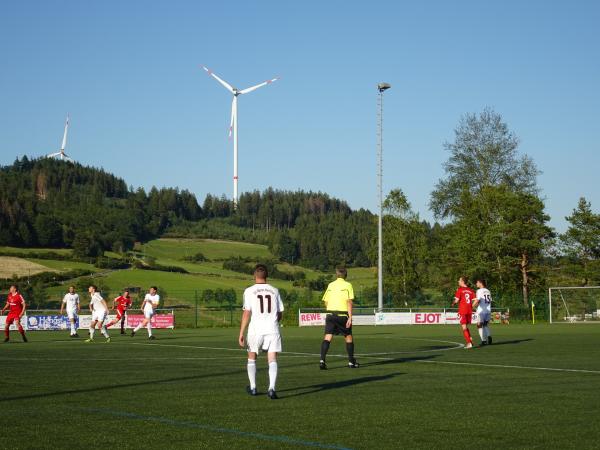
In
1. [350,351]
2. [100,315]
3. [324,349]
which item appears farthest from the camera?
[100,315]

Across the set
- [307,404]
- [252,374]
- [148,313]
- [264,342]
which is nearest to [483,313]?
[148,313]

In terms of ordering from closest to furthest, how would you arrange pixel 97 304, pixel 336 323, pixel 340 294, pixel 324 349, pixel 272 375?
pixel 272 375
pixel 324 349
pixel 340 294
pixel 336 323
pixel 97 304

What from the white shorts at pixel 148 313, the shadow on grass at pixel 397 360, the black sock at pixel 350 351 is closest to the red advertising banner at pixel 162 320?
the white shorts at pixel 148 313

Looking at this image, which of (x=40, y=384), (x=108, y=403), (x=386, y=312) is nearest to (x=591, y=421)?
(x=108, y=403)

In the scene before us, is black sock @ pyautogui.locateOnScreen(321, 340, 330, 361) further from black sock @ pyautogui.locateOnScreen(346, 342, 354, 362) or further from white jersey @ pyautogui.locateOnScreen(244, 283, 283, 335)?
white jersey @ pyautogui.locateOnScreen(244, 283, 283, 335)

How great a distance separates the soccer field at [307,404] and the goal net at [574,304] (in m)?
37.1

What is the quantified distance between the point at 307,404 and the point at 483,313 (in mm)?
17521

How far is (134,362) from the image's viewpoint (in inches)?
794

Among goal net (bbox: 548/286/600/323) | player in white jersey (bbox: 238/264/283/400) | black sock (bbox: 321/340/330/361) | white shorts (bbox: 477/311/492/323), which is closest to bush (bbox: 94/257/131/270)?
goal net (bbox: 548/286/600/323)

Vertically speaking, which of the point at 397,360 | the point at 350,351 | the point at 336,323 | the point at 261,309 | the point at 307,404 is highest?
the point at 261,309

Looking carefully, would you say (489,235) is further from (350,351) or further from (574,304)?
(350,351)

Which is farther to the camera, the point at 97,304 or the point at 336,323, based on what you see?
the point at 97,304

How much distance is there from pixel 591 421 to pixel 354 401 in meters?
3.43

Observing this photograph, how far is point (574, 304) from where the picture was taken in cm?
5750
